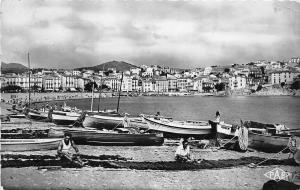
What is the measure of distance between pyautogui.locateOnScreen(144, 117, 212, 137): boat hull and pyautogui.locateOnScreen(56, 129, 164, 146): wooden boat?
2223mm

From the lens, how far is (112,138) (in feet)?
34.6

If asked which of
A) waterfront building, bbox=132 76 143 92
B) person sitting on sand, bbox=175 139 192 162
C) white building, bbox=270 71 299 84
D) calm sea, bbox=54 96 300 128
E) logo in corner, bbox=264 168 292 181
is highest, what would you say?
white building, bbox=270 71 299 84

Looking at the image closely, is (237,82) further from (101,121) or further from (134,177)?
(134,177)

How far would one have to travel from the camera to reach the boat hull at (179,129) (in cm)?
1312

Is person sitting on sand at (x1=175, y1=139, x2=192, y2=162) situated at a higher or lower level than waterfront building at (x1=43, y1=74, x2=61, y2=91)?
lower

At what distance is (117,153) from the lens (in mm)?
9625

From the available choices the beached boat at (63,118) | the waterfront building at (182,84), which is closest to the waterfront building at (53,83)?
the waterfront building at (182,84)

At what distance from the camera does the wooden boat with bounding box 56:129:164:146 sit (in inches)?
408

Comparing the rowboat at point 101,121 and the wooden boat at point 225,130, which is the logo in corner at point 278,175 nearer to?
the wooden boat at point 225,130

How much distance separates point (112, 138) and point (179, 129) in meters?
3.42

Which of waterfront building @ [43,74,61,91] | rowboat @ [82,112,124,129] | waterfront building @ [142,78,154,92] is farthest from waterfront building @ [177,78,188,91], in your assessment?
rowboat @ [82,112,124,129]

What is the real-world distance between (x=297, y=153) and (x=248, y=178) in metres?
1.46

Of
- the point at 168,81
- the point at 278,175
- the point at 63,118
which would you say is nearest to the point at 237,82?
the point at 168,81

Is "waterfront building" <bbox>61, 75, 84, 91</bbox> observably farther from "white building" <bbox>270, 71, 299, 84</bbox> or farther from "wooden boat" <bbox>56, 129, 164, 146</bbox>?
"wooden boat" <bbox>56, 129, 164, 146</bbox>
